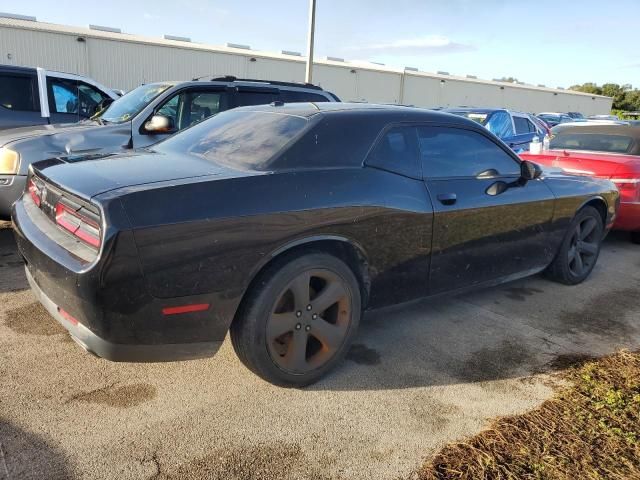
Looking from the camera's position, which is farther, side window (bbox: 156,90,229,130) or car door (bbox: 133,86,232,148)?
side window (bbox: 156,90,229,130)

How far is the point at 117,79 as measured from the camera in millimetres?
27000

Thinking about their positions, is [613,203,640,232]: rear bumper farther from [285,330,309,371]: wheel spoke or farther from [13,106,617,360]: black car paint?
[285,330,309,371]: wheel spoke

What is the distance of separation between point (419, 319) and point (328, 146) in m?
1.67

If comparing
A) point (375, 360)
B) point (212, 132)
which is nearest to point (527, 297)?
point (375, 360)

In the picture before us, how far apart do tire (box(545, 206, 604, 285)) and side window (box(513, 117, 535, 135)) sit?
645 centimetres

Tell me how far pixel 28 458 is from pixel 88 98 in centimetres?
709

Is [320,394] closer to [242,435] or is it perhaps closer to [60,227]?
[242,435]

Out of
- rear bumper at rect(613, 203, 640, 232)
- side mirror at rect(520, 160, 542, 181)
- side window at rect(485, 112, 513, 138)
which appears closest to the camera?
side mirror at rect(520, 160, 542, 181)

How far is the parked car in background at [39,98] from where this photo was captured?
7273 mm

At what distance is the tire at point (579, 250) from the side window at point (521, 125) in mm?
6452

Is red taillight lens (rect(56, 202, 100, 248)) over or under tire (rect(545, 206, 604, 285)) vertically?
over

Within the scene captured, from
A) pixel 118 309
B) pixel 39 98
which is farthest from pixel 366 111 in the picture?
pixel 39 98

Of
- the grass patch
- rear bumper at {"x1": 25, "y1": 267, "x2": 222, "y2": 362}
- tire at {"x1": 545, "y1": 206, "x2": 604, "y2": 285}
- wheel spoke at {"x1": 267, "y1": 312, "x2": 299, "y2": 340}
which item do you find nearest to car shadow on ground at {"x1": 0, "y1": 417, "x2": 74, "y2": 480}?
rear bumper at {"x1": 25, "y1": 267, "x2": 222, "y2": 362}

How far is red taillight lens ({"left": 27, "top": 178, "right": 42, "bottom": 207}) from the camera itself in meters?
3.03
